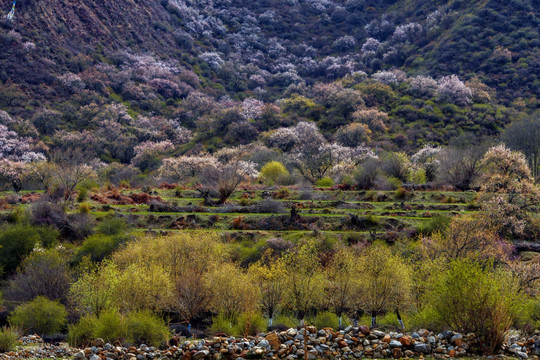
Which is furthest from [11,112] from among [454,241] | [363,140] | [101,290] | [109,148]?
[454,241]

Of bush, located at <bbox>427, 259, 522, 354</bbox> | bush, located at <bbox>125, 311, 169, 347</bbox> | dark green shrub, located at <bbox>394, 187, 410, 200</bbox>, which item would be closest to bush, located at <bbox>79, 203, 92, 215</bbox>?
bush, located at <bbox>125, 311, 169, 347</bbox>

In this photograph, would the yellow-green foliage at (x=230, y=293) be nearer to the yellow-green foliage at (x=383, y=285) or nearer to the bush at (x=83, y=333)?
the yellow-green foliage at (x=383, y=285)

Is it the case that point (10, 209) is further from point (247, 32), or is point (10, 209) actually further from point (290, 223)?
point (247, 32)

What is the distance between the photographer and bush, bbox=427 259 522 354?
12.6m

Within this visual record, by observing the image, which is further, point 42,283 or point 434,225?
point 434,225

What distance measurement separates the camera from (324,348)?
12570 mm

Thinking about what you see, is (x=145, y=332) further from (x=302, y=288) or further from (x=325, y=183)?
(x=325, y=183)

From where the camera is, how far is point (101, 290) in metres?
19.9

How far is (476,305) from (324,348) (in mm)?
4811

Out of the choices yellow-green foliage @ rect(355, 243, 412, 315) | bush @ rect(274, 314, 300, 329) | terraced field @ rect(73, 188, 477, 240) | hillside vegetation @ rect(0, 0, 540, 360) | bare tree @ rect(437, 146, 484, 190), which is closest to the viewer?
hillside vegetation @ rect(0, 0, 540, 360)

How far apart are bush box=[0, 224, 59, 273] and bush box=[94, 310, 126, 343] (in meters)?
16.1

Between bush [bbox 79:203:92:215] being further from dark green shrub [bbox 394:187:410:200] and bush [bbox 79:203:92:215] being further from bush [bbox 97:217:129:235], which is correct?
dark green shrub [bbox 394:187:410:200]

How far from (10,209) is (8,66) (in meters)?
68.7

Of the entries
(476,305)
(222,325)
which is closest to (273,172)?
(222,325)
